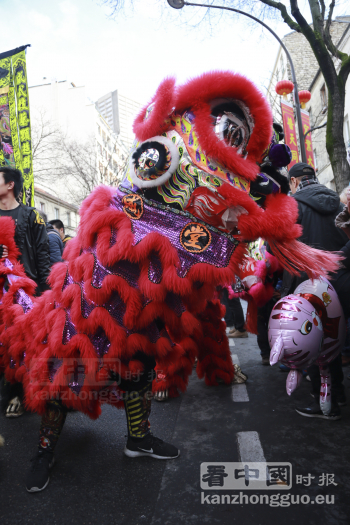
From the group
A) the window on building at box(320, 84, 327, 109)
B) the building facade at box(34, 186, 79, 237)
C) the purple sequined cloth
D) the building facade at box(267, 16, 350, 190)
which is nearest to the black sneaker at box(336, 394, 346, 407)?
the purple sequined cloth

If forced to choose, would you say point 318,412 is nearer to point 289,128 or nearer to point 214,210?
point 214,210

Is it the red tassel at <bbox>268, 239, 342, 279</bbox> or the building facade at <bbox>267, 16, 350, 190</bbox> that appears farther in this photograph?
the building facade at <bbox>267, 16, 350, 190</bbox>

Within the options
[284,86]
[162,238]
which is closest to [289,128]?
[284,86]

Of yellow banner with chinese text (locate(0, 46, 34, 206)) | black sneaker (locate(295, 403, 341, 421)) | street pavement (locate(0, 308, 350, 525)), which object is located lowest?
street pavement (locate(0, 308, 350, 525))

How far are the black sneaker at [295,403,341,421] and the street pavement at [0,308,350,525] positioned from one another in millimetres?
47

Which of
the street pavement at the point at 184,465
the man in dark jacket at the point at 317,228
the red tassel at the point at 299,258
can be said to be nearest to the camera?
the street pavement at the point at 184,465

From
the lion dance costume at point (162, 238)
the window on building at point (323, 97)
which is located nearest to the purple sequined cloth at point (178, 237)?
the lion dance costume at point (162, 238)

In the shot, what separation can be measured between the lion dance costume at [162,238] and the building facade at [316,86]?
41.8 feet

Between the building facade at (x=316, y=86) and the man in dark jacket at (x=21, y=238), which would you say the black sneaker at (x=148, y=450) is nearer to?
the man in dark jacket at (x=21, y=238)

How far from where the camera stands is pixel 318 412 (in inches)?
101

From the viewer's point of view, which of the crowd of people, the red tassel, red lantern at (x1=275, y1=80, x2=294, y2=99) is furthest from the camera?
red lantern at (x1=275, y1=80, x2=294, y2=99)

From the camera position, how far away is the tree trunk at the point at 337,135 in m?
6.22

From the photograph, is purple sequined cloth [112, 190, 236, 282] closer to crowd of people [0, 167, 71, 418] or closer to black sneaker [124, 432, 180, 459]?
black sneaker [124, 432, 180, 459]

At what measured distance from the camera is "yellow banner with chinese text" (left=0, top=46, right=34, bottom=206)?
186 inches
